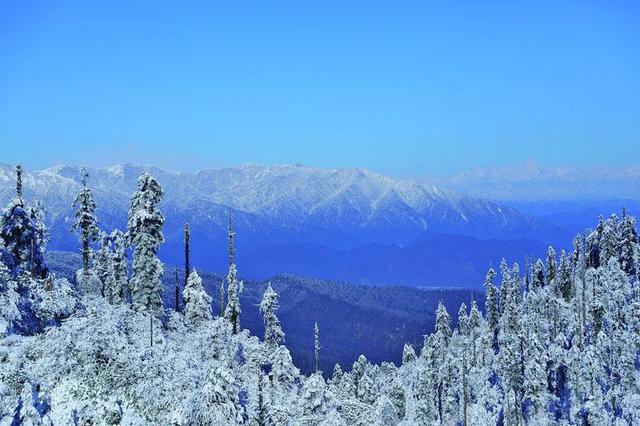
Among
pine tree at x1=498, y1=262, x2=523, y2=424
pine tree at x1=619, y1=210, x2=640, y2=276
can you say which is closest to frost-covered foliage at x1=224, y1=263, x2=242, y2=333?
pine tree at x1=498, y1=262, x2=523, y2=424

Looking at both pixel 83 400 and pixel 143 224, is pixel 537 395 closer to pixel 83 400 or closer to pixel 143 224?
pixel 143 224

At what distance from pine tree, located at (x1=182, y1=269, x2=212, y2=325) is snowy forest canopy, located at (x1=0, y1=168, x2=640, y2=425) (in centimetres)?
12

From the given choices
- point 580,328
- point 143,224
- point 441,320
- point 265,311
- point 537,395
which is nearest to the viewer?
point 143,224

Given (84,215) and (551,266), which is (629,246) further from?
(84,215)

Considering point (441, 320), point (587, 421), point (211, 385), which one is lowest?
point (587, 421)

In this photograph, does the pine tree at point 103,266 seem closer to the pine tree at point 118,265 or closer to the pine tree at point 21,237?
the pine tree at point 118,265

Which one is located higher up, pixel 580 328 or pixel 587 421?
pixel 580 328

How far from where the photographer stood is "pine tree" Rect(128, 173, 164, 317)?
167ft

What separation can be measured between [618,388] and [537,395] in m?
11.0

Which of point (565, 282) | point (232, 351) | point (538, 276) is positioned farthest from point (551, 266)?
point (232, 351)

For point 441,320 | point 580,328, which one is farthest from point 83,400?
point 441,320

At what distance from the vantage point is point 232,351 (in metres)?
48.5

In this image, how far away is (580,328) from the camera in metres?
95.8

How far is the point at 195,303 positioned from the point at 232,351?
31.9 ft
